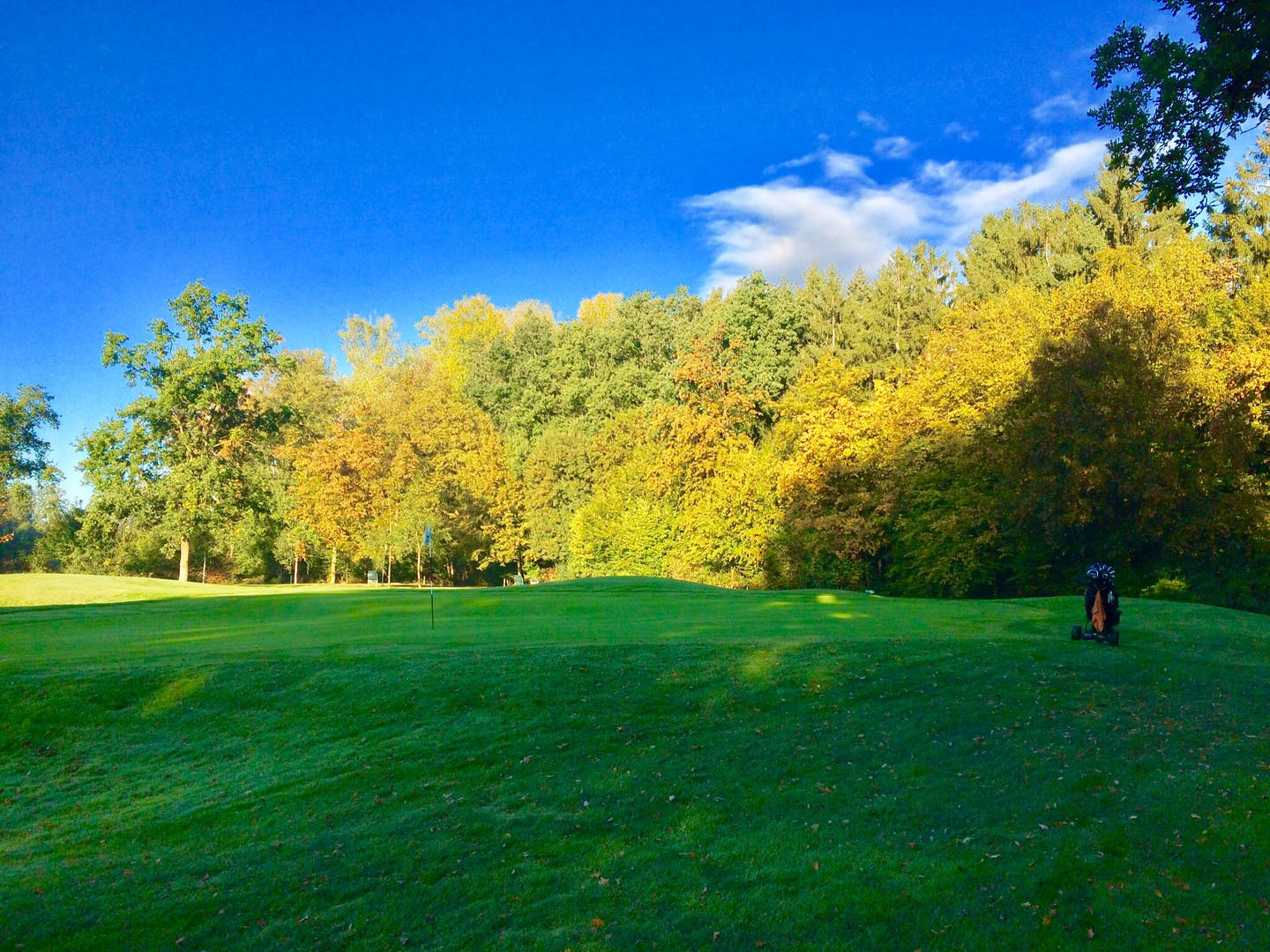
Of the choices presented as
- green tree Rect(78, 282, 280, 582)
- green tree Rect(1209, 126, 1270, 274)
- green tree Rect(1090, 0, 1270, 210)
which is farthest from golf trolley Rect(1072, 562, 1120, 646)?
green tree Rect(78, 282, 280, 582)

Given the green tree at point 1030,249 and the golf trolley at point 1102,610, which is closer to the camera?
the golf trolley at point 1102,610

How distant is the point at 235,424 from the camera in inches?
2162

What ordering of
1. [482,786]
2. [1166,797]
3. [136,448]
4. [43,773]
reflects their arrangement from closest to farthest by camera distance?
[1166,797], [482,786], [43,773], [136,448]

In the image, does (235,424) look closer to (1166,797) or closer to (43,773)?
(43,773)

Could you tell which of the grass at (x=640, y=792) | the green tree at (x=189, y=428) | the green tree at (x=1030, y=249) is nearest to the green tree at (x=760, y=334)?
the green tree at (x=1030, y=249)

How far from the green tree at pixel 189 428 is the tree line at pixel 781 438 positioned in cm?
16

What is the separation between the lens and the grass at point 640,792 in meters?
6.21

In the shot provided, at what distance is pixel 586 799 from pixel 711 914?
2271 millimetres

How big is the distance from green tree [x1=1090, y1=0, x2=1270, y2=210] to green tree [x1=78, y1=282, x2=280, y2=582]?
50687 millimetres

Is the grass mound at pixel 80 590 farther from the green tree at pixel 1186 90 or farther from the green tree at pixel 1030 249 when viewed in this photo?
the green tree at pixel 1030 249

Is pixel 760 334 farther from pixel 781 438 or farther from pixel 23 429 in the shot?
pixel 23 429

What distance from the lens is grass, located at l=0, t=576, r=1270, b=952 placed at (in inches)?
245

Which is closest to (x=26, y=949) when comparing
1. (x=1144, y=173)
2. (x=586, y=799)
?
(x=586, y=799)

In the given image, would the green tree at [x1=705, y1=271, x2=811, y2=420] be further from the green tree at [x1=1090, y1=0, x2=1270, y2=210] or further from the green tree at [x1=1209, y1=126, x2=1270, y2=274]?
the green tree at [x1=1090, y1=0, x2=1270, y2=210]
